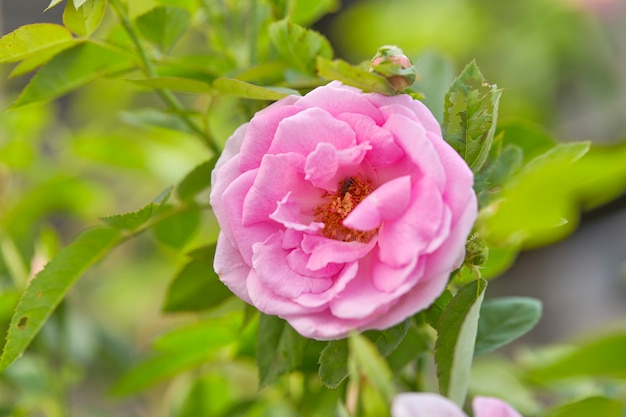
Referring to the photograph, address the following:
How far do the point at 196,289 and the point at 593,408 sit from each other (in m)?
0.29

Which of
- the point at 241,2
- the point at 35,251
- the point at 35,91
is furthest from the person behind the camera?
the point at 35,251

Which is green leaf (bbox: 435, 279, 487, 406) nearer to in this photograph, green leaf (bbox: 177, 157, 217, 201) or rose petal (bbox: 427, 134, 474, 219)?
rose petal (bbox: 427, 134, 474, 219)

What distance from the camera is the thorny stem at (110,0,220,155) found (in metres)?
0.52

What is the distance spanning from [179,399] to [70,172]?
35 cm

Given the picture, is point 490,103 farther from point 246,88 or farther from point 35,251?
point 35,251

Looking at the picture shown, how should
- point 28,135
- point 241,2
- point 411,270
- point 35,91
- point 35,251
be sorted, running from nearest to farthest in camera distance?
1. point 411,270
2. point 35,91
3. point 241,2
4. point 35,251
5. point 28,135

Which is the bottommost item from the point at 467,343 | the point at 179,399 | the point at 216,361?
the point at 179,399

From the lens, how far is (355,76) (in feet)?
1.32

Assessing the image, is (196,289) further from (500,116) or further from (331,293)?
(500,116)

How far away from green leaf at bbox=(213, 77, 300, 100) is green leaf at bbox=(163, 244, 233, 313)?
5.6 inches

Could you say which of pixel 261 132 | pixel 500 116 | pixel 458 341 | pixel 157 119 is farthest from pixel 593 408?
pixel 500 116

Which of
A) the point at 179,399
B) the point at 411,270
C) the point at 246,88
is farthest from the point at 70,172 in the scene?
the point at 411,270

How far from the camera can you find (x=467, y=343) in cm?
38

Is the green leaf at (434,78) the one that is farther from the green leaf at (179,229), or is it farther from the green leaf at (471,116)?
the green leaf at (179,229)
